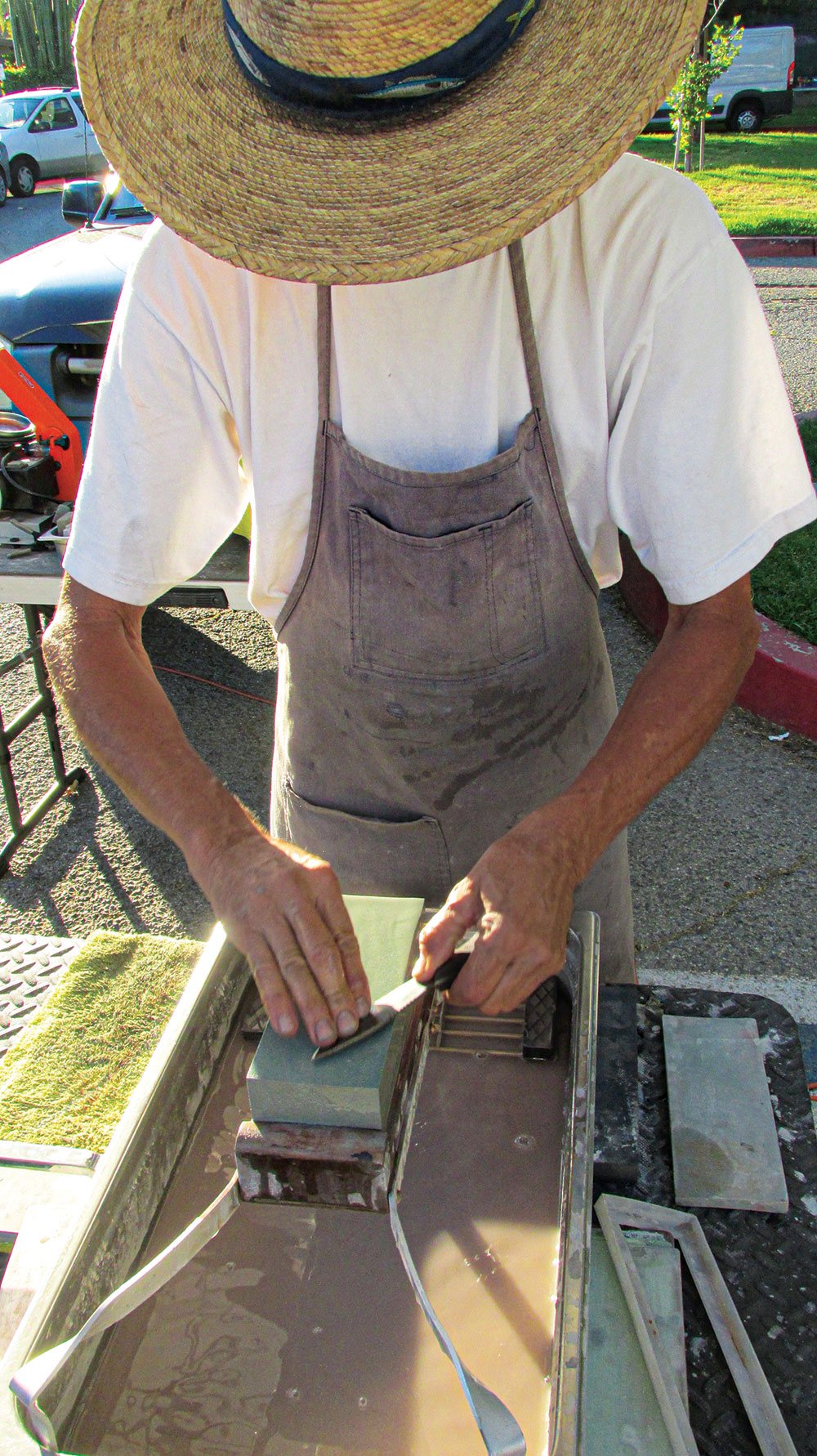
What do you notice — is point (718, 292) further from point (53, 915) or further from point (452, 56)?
point (53, 915)

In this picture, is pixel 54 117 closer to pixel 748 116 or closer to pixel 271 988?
pixel 748 116

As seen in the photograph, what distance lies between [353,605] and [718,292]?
56 centimetres

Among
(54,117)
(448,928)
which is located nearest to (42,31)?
(54,117)

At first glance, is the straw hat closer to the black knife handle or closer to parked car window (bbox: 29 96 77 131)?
the black knife handle

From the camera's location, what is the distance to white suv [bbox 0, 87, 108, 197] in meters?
14.4

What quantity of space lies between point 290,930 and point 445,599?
0.47 meters

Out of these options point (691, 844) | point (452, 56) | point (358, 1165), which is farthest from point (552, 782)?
point (691, 844)

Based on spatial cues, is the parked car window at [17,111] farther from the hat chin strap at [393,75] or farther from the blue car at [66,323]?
the hat chin strap at [393,75]

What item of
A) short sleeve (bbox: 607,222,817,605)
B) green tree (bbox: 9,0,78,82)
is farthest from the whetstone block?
green tree (bbox: 9,0,78,82)

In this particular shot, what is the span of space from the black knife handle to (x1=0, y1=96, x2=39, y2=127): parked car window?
16647 mm

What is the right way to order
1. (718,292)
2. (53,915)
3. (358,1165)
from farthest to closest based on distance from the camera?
(53,915) < (718,292) < (358,1165)

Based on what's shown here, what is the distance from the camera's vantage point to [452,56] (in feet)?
3.09

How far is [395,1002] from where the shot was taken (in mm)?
1008

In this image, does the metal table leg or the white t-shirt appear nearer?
the white t-shirt
